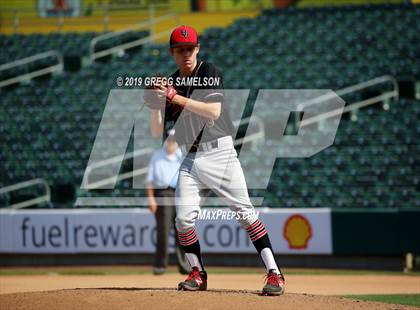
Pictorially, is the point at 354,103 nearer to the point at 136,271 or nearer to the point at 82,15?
the point at 136,271

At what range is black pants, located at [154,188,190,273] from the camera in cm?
1315

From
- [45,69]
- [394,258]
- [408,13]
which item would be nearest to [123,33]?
[45,69]

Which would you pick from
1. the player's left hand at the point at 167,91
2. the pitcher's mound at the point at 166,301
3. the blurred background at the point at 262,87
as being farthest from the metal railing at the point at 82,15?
the pitcher's mound at the point at 166,301

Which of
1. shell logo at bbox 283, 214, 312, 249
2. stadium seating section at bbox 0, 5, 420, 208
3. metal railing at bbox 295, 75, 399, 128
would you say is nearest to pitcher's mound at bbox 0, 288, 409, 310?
shell logo at bbox 283, 214, 312, 249

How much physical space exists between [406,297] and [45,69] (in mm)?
14623

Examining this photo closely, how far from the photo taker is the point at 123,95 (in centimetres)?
2152

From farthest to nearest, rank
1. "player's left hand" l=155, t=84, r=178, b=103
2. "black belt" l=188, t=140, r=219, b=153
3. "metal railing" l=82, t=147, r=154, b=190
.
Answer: "metal railing" l=82, t=147, r=154, b=190
"black belt" l=188, t=140, r=219, b=153
"player's left hand" l=155, t=84, r=178, b=103

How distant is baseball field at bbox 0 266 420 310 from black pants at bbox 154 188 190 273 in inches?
9.0

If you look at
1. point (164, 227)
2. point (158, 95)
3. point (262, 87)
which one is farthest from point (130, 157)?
point (158, 95)

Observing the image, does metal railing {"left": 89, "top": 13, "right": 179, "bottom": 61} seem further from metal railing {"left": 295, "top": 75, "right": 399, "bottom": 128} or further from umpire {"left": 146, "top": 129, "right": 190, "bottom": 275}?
umpire {"left": 146, "top": 129, "right": 190, "bottom": 275}

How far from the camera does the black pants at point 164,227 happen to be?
518 inches

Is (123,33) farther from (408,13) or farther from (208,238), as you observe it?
(208,238)

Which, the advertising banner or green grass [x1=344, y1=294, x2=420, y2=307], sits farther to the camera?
the advertising banner

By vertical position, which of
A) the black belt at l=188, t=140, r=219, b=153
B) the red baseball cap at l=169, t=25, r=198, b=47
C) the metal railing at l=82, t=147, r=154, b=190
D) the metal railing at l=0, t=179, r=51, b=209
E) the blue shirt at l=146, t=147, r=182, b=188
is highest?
the red baseball cap at l=169, t=25, r=198, b=47
